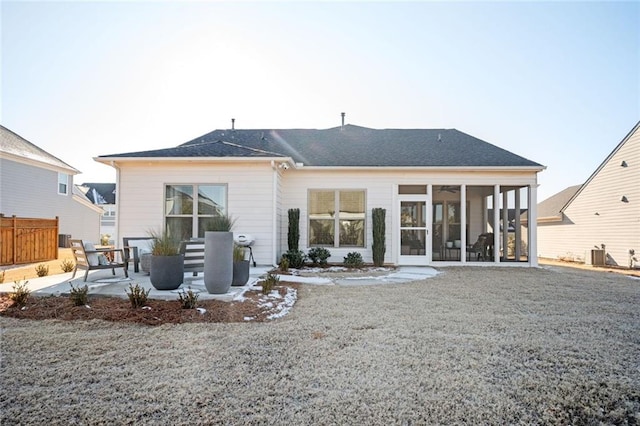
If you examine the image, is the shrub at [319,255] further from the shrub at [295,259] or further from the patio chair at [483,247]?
the patio chair at [483,247]

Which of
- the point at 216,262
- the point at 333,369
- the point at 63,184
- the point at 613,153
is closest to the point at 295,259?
the point at 216,262

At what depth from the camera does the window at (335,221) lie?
1131 cm

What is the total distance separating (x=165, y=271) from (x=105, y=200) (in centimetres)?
3440

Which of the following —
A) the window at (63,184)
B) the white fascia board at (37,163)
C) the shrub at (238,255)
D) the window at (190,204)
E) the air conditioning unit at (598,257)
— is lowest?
the air conditioning unit at (598,257)

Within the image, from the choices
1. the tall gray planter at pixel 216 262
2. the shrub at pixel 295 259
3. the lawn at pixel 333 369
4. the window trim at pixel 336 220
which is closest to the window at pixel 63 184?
the window trim at pixel 336 220

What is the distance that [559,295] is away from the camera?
672 centimetres

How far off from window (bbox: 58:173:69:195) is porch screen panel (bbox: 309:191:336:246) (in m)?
15.0

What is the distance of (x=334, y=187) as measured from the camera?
11.3 m

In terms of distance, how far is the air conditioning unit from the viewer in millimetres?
14648

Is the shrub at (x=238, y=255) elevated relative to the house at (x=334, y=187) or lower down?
lower down

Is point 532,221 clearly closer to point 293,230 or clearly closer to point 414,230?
point 414,230

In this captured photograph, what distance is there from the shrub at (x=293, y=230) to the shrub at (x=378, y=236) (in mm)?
2342

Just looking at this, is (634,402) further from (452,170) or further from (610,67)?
(610,67)

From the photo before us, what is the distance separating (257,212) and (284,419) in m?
7.85
